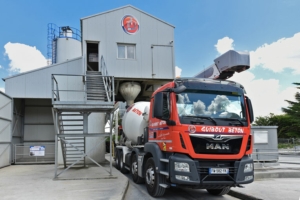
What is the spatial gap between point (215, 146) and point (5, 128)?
510 inches

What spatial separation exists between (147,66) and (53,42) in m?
19.9

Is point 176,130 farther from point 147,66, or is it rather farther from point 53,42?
point 53,42

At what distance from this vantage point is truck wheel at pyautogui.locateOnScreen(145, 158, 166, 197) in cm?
715

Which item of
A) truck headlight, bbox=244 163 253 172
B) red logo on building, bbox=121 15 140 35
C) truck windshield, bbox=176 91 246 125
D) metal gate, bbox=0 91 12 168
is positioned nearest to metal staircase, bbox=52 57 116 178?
red logo on building, bbox=121 15 140 35

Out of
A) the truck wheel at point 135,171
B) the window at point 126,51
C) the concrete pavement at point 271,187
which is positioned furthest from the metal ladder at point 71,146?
the concrete pavement at point 271,187

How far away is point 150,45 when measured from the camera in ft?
55.3

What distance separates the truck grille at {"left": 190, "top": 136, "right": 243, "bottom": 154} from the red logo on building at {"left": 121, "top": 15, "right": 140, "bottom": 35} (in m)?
11.7

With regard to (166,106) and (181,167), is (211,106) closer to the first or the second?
(166,106)

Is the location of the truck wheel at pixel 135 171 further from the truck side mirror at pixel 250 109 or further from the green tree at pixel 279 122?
the green tree at pixel 279 122

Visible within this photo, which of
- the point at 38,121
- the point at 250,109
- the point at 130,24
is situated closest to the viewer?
the point at 250,109

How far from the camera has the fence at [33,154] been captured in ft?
54.8

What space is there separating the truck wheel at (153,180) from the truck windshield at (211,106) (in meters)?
1.84

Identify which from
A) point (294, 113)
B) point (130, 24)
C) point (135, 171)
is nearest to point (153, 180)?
point (135, 171)

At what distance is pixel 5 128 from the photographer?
49.6ft
